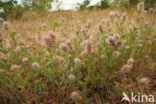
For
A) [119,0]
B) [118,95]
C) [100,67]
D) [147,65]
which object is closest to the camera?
[118,95]

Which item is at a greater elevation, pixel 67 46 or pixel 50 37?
pixel 50 37

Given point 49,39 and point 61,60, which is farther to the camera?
point 61,60

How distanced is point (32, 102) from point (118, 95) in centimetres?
96

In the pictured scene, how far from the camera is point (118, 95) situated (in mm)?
1503

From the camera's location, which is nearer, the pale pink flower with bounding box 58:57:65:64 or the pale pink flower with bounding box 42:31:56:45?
the pale pink flower with bounding box 42:31:56:45

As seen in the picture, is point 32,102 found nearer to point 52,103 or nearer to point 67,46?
point 52,103

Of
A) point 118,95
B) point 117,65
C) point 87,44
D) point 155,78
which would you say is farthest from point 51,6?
point 155,78

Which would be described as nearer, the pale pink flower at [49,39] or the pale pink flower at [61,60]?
the pale pink flower at [49,39]

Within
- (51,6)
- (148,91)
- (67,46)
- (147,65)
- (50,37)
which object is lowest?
(148,91)

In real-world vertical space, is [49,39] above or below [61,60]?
above

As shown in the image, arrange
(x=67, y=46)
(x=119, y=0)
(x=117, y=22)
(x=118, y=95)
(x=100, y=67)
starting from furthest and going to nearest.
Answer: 1. (x=119, y=0)
2. (x=117, y=22)
3. (x=100, y=67)
4. (x=118, y=95)
5. (x=67, y=46)

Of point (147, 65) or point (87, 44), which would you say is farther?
point (147, 65)

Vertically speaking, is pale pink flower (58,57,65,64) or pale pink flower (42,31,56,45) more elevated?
pale pink flower (42,31,56,45)

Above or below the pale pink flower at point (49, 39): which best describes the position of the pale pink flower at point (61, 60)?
below
